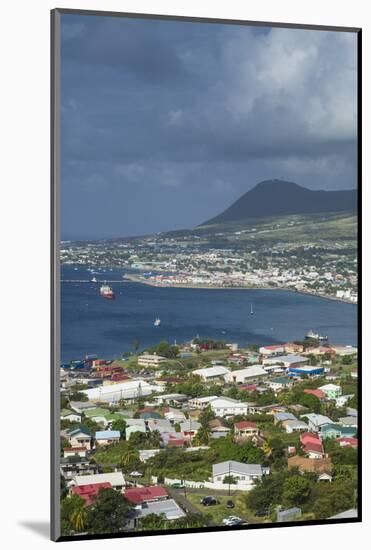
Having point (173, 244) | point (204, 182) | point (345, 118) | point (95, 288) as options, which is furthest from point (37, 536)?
point (345, 118)

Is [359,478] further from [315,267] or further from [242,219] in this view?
[242,219]

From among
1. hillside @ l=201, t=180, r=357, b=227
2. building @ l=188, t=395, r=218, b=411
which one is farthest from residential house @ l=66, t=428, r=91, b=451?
hillside @ l=201, t=180, r=357, b=227

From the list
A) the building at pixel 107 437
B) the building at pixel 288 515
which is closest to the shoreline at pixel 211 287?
the building at pixel 107 437

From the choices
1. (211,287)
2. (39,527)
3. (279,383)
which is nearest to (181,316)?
(211,287)

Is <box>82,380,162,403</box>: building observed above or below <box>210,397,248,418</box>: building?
above

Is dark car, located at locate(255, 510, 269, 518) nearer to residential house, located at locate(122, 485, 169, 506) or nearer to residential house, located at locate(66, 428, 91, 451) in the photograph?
residential house, located at locate(122, 485, 169, 506)

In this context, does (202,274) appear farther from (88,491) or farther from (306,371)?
(88,491)

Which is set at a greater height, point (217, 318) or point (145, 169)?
point (145, 169)
